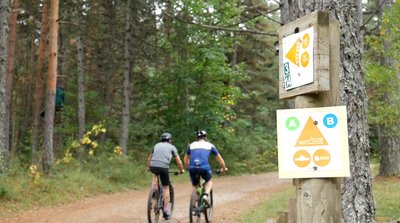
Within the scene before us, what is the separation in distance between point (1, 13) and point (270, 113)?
74.9 ft

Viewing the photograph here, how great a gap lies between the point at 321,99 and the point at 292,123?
0.80 ft

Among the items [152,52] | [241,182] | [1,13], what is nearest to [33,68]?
[152,52]

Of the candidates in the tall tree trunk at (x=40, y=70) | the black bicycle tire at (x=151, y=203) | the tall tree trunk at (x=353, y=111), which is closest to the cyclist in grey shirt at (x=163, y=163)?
the black bicycle tire at (x=151, y=203)

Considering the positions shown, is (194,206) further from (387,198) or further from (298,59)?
(298,59)

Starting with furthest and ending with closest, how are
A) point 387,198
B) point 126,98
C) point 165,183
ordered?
point 126,98 → point 387,198 → point 165,183

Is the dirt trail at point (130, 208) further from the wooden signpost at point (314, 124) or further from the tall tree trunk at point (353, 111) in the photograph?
the wooden signpost at point (314, 124)

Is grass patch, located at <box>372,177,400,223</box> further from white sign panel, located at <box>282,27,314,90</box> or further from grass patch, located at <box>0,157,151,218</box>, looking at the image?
grass patch, located at <box>0,157,151,218</box>

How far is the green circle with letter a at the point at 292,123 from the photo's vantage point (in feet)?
8.91

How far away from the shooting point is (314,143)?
266cm

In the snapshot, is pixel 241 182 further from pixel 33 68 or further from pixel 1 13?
pixel 1 13

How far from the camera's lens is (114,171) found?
16062mm

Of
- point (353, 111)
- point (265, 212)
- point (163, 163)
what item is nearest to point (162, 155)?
point (163, 163)

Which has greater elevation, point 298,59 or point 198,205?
point 298,59

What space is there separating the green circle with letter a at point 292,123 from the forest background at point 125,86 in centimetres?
1180
